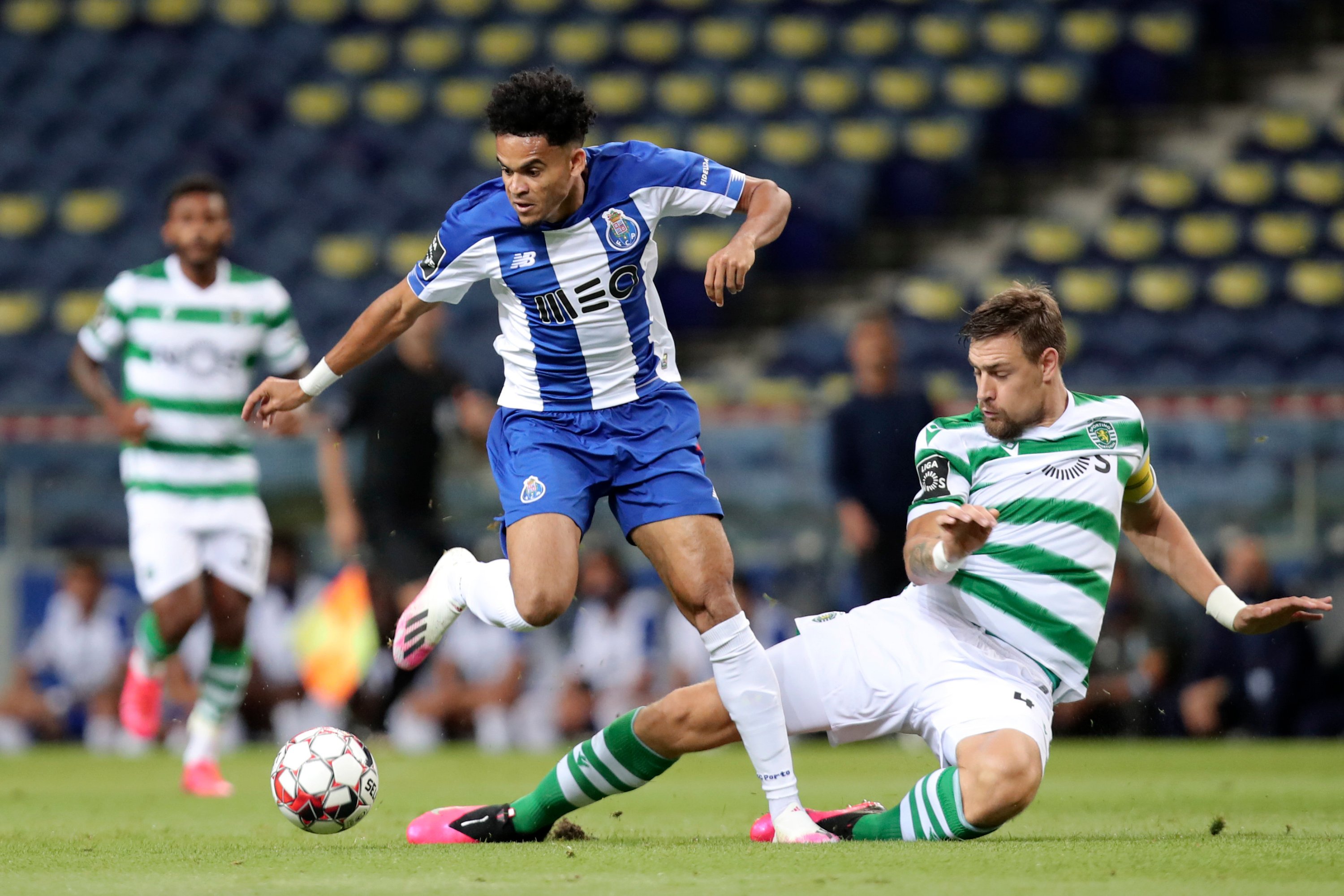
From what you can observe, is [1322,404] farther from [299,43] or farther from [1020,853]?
[299,43]

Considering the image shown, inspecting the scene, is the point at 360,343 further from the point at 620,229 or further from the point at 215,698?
the point at 215,698

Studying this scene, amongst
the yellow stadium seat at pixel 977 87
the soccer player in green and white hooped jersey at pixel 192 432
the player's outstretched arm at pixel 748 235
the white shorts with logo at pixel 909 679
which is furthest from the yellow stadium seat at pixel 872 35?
the white shorts with logo at pixel 909 679

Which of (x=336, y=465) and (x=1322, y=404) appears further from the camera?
(x=1322, y=404)

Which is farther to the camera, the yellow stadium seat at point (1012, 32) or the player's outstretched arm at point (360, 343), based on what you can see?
the yellow stadium seat at point (1012, 32)

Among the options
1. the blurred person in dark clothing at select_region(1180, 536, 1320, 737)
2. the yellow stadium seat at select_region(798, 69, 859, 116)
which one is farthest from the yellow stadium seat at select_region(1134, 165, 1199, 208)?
the blurred person in dark clothing at select_region(1180, 536, 1320, 737)

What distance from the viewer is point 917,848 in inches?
171

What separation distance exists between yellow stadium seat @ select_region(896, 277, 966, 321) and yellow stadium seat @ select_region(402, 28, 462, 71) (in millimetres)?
5369

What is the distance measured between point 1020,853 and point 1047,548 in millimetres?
825

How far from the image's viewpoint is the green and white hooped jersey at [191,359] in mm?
7207

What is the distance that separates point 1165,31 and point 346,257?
24.7ft

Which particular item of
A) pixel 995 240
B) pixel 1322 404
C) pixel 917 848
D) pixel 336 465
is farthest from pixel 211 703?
pixel 995 240

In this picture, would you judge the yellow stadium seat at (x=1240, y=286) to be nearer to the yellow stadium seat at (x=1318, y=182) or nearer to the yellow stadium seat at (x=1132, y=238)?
the yellow stadium seat at (x=1132, y=238)

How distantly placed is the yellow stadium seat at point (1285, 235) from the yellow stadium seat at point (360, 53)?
834 centimetres

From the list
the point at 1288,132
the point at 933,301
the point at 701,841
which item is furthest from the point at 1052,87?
the point at 701,841
